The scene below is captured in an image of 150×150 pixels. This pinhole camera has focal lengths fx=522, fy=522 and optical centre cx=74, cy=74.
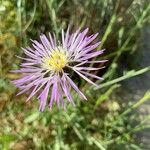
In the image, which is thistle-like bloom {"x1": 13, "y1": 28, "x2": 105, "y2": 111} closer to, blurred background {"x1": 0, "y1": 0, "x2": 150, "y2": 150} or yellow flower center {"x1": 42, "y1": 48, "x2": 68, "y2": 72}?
yellow flower center {"x1": 42, "y1": 48, "x2": 68, "y2": 72}

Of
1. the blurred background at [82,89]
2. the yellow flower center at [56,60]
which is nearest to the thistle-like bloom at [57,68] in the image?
the yellow flower center at [56,60]

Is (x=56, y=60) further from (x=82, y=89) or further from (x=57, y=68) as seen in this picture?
(x=82, y=89)

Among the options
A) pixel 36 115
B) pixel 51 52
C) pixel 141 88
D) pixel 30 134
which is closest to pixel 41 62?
pixel 51 52

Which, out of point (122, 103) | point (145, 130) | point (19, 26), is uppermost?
point (19, 26)

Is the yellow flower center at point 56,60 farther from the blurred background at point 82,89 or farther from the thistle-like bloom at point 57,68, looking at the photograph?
the blurred background at point 82,89

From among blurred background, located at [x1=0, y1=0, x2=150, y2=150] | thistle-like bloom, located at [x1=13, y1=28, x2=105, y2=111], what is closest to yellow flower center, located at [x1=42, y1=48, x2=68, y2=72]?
thistle-like bloom, located at [x1=13, y1=28, x2=105, y2=111]

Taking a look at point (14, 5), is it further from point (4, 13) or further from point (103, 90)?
point (103, 90)

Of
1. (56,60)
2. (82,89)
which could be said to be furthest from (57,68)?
(82,89)
